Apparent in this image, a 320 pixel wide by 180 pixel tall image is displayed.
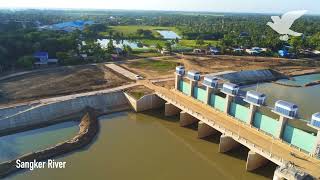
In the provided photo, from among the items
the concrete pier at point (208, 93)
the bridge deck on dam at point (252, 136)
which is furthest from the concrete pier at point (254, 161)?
the concrete pier at point (208, 93)

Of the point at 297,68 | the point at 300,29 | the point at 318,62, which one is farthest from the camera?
the point at 300,29

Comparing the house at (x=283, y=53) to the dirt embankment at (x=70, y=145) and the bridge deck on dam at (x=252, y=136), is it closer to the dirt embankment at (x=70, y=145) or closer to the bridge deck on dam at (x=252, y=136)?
the bridge deck on dam at (x=252, y=136)

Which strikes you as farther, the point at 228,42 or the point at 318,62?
the point at 228,42

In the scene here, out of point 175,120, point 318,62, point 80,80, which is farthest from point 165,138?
point 318,62

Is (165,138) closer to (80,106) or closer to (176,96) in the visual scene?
(176,96)

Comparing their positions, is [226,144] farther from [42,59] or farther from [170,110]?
[42,59]

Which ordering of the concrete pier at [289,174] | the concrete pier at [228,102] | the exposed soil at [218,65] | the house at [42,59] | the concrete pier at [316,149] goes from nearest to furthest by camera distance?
the concrete pier at [289,174], the concrete pier at [316,149], the concrete pier at [228,102], the house at [42,59], the exposed soil at [218,65]

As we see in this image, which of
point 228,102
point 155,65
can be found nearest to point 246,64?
point 155,65

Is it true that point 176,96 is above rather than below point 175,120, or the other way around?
above
